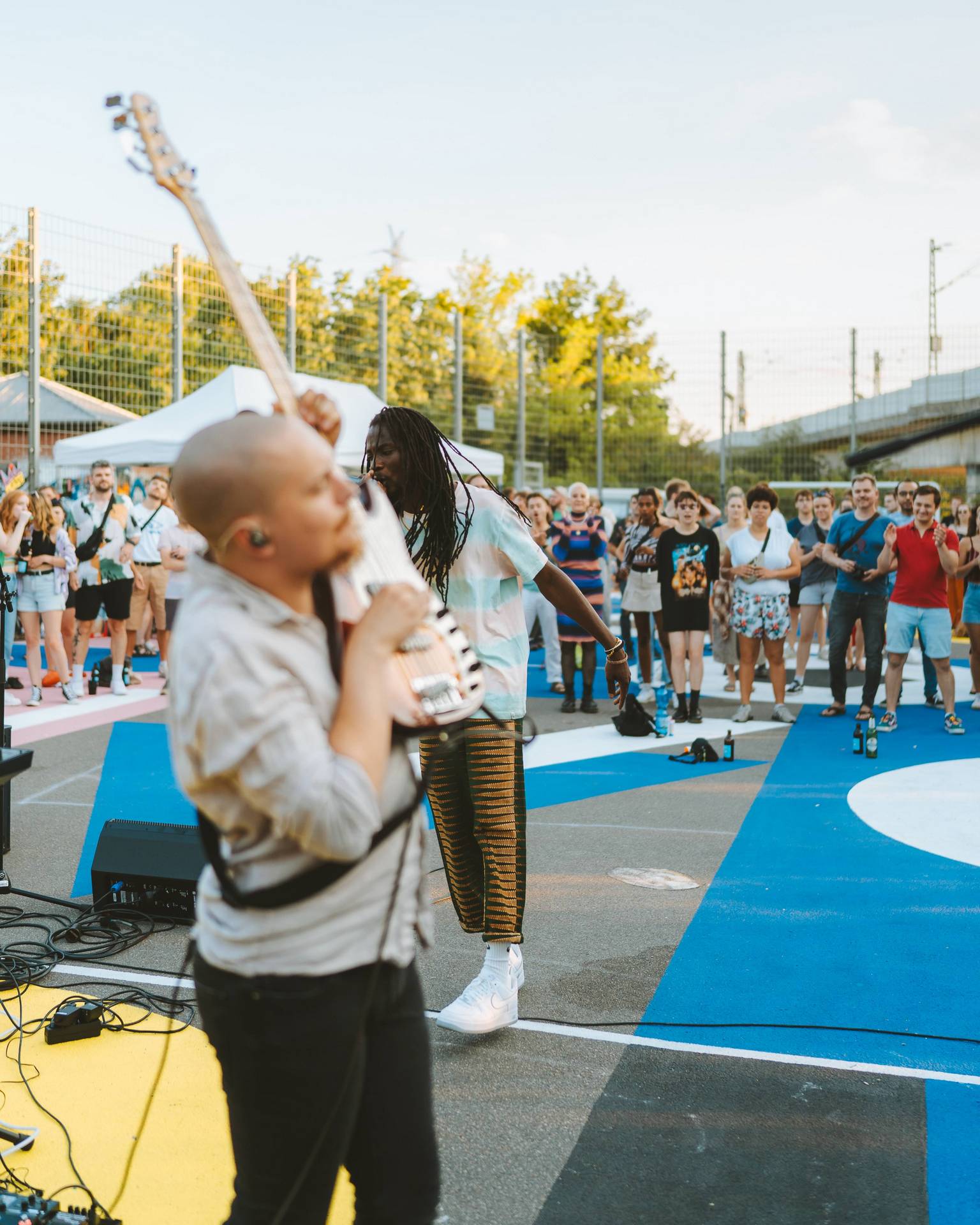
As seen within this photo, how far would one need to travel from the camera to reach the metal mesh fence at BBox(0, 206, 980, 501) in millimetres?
14055

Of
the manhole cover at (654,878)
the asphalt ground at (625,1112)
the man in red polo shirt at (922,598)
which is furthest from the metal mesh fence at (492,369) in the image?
the asphalt ground at (625,1112)

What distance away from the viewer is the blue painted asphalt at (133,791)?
245 inches

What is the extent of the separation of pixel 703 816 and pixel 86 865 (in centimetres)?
352

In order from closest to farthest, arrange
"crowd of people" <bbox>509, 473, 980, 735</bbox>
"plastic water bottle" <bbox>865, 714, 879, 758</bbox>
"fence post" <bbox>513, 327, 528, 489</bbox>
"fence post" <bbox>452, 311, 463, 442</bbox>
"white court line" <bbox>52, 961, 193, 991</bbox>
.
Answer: "white court line" <bbox>52, 961, 193, 991</bbox>
"plastic water bottle" <bbox>865, 714, 879, 758</bbox>
"crowd of people" <bbox>509, 473, 980, 735</bbox>
"fence post" <bbox>452, 311, 463, 442</bbox>
"fence post" <bbox>513, 327, 528, 489</bbox>

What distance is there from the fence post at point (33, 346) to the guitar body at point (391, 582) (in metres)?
12.7

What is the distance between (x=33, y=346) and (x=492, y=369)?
996cm

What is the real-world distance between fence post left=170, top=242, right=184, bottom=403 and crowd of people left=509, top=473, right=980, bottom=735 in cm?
681

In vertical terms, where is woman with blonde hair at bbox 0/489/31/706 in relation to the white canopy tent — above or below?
below

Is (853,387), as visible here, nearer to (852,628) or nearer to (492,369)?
(492,369)

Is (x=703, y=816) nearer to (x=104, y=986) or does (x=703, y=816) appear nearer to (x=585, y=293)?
(x=104, y=986)

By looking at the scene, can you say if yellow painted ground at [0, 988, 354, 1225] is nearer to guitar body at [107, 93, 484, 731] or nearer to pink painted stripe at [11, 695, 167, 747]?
guitar body at [107, 93, 484, 731]

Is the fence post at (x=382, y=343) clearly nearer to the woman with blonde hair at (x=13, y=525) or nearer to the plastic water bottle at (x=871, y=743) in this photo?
the woman with blonde hair at (x=13, y=525)

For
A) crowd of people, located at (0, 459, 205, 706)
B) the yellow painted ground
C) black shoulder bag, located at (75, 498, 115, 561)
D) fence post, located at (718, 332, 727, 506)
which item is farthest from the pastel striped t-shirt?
fence post, located at (718, 332, 727, 506)

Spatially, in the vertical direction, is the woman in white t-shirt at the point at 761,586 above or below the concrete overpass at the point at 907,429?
below
